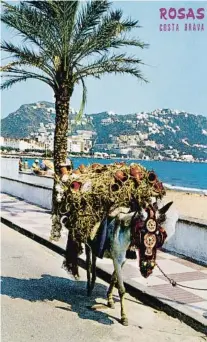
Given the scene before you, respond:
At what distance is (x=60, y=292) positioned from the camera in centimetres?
728

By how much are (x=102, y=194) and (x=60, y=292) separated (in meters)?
1.91

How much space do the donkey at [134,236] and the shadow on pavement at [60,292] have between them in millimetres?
638

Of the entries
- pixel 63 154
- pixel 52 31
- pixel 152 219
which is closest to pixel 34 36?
pixel 52 31

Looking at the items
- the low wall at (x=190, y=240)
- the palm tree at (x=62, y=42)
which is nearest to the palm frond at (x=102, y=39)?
the palm tree at (x=62, y=42)

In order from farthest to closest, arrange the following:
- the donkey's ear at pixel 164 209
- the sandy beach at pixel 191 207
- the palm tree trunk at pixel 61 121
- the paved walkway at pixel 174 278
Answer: the sandy beach at pixel 191 207
the palm tree trunk at pixel 61 121
the paved walkway at pixel 174 278
the donkey's ear at pixel 164 209

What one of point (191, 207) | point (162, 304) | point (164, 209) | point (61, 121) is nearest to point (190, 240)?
point (162, 304)

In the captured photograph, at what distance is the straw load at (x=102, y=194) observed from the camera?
238 inches

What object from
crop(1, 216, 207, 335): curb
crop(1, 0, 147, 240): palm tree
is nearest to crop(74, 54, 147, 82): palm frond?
crop(1, 0, 147, 240): palm tree

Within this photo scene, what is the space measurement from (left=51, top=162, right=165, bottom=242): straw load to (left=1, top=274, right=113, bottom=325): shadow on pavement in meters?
0.89

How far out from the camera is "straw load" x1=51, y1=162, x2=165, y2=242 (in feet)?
19.9

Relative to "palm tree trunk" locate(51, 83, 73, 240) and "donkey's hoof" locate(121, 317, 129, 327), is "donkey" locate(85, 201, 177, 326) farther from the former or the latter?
"palm tree trunk" locate(51, 83, 73, 240)

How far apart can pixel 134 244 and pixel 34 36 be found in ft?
34.3

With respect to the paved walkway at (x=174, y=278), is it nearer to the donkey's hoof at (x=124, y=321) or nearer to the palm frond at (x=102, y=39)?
the donkey's hoof at (x=124, y=321)

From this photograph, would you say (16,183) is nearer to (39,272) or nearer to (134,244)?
(39,272)
